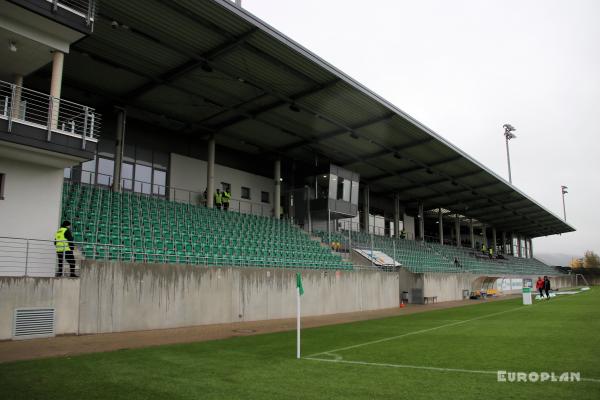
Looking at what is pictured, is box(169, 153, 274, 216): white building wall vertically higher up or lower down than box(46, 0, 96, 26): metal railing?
lower down

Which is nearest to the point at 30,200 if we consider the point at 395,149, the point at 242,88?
the point at 242,88

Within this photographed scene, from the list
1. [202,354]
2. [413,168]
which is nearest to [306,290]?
[202,354]

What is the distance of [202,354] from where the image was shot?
10.7 m

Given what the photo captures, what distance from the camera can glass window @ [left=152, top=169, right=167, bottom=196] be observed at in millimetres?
27812

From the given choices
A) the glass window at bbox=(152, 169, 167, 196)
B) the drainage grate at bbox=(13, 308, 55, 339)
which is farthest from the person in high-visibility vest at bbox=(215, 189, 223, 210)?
the drainage grate at bbox=(13, 308, 55, 339)

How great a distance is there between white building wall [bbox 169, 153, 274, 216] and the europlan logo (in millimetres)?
23673

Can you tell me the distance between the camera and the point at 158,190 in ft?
91.8

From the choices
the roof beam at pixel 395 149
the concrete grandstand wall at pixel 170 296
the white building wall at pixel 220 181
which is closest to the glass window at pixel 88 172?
the white building wall at pixel 220 181

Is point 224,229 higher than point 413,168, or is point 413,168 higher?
point 413,168

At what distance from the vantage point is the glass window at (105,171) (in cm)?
2502

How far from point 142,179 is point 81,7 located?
13.2 meters

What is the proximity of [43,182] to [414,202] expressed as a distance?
43.4m

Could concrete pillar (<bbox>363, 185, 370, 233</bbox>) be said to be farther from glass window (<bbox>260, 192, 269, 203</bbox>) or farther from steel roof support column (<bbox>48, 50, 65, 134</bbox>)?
steel roof support column (<bbox>48, 50, 65, 134</bbox>)

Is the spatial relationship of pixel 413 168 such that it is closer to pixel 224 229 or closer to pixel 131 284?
pixel 224 229
